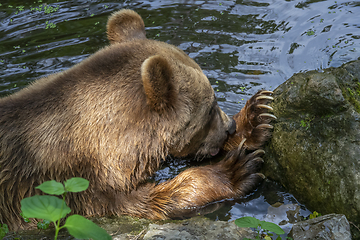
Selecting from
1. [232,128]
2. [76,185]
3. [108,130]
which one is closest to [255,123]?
[232,128]

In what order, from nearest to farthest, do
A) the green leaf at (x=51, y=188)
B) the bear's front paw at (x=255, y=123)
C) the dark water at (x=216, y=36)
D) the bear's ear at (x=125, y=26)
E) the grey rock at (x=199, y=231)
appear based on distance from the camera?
the green leaf at (x=51, y=188)
the grey rock at (x=199, y=231)
the bear's front paw at (x=255, y=123)
the bear's ear at (x=125, y=26)
the dark water at (x=216, y=36)

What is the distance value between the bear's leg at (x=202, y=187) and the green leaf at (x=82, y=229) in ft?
6.20

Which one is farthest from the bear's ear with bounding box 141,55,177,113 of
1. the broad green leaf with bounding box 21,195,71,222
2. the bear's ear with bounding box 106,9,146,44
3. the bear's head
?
the broad green leaf with bounding box 21,195,71,222

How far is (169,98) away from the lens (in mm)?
3656

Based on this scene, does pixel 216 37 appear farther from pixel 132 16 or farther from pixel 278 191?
pixel 278 191

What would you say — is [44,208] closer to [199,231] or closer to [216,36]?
[199,231]

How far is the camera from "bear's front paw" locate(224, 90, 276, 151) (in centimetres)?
418

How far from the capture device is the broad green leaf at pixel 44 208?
207 cm

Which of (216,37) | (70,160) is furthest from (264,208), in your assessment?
(216,37)

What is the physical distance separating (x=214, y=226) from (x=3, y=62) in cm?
570

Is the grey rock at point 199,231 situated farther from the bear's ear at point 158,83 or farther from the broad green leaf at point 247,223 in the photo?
the bear's ear at point 158,83

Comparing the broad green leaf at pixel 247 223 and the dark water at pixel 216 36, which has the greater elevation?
the dark water at pixel 216 36

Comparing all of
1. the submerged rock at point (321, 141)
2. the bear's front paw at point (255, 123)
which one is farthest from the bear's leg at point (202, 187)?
the submerged rock at point (321, 141)

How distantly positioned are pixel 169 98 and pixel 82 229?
1.87m
